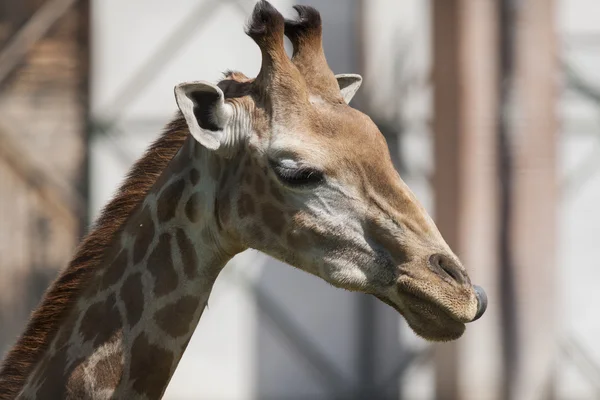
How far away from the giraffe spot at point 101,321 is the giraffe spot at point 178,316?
12cm

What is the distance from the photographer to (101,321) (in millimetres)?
3352

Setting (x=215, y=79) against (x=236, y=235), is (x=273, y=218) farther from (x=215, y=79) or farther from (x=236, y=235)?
(x=215, y=79)

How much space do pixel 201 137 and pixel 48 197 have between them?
22.3 feet

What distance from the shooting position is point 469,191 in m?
8.59

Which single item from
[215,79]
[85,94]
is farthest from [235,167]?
[85,94]

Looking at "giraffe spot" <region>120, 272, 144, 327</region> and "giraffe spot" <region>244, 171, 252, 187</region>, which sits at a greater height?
"giraffe spot" <region>244, 171, 252, 187</region>

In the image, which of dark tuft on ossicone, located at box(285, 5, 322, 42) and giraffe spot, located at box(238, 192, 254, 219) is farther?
dark tuft on ossicone, located at box(285, 5, 322, 42)

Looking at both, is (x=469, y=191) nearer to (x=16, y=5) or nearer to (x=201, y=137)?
(x=16, y=5)

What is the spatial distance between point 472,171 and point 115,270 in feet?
Result: 18.1

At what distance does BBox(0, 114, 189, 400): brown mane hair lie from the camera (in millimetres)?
3418

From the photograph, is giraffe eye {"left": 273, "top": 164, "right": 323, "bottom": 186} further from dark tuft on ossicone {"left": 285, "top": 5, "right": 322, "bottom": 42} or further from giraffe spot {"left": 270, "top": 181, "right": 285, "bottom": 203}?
dark tuft on ossicone {"left": 285, "top": 5, "right": 322, "bottom": 42}

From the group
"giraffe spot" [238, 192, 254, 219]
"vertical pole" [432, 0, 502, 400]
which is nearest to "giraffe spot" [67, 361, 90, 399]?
"giraffe spot" [238, 192, 254, 219]

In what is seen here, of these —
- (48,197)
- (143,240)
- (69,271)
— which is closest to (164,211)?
(143,240)

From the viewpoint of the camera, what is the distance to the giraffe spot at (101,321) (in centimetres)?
333
